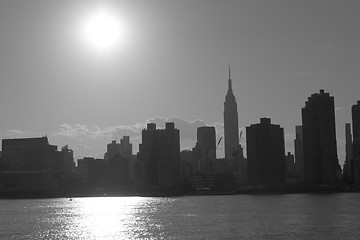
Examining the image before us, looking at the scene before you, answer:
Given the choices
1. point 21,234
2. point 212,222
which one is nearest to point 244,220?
Answer: point 212,222

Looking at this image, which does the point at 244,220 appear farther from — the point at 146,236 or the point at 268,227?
the point at 146,236

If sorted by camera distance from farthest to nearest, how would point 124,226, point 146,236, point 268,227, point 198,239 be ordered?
1. point 124,226
2. point 268,227
3. point 146,236
4. point 198,239

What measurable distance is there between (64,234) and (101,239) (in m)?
13.2

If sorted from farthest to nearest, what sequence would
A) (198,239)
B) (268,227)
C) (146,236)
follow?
(268,227), (146,236), (198,239)

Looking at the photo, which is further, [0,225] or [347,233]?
[0,225]

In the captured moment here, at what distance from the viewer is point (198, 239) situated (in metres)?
118

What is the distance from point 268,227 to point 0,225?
73211 millimetres

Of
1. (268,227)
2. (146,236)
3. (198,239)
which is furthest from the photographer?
(268,227)

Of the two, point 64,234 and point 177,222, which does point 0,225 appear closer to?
point 64,234

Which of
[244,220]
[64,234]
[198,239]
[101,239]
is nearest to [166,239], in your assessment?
[198,239]

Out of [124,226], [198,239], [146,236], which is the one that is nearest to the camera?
[198,239]

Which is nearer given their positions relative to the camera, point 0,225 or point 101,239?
point 101,239

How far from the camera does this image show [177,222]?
160 m

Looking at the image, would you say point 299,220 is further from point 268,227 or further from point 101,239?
point 101,239
